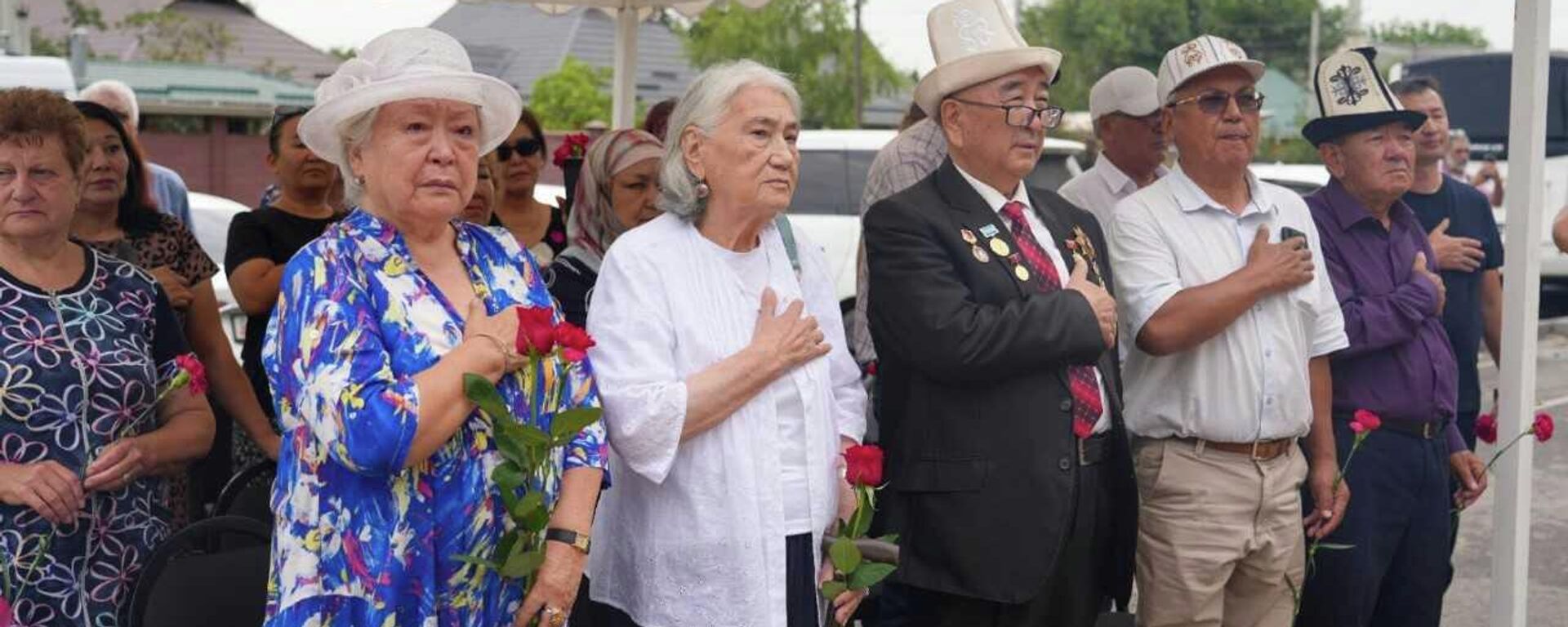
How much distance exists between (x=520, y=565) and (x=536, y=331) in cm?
40

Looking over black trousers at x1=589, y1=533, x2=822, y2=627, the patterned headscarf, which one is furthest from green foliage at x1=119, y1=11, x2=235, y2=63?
black trousers at x1=589, y1=533, x2=822, y2=627

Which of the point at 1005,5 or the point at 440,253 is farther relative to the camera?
the point at 1005,5

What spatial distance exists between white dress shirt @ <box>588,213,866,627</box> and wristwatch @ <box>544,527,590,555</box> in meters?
0.24

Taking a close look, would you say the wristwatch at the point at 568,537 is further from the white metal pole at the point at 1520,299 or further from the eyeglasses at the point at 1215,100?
the white metal pole at the point at 1520,299

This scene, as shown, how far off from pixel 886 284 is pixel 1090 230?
0.55 m

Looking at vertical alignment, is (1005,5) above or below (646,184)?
above

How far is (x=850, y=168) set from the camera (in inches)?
440

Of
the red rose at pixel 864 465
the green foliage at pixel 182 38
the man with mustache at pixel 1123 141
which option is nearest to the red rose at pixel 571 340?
the red rose at pixel 864 465

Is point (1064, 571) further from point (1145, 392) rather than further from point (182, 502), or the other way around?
point (182, 502)

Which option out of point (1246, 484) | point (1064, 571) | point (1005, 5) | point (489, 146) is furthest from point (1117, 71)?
point (489, 146)

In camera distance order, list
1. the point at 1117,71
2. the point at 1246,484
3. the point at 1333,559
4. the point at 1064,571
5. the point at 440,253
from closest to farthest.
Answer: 1. the point at 440,253
2. the point at 1064,571
3. the point at 1246,484
4. the point at 1333,559
5. the point at 1117,71

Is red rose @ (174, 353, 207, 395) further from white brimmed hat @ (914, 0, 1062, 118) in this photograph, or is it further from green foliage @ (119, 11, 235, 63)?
green foliage @ (119, 11, 235, 63)

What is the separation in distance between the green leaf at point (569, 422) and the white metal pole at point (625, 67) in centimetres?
379

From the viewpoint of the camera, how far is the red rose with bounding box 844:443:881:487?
2902mm
